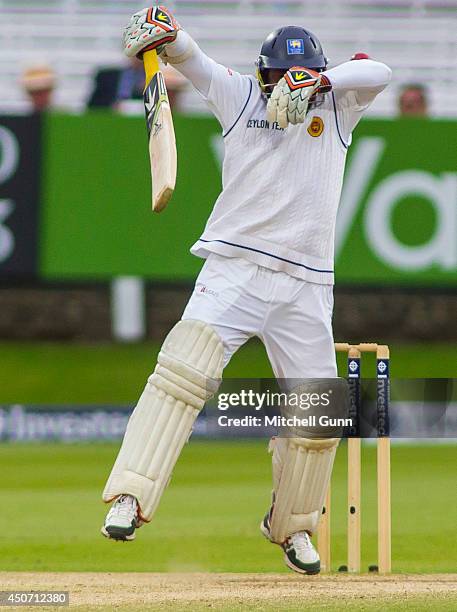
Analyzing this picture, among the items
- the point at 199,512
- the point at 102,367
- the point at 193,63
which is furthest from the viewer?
the point at 102,367

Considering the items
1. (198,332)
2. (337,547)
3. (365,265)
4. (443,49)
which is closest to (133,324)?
(365,265)

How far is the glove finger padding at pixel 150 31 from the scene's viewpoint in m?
4.35

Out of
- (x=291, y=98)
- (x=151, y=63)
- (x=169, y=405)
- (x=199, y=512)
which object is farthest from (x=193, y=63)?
(x=199, y=512)

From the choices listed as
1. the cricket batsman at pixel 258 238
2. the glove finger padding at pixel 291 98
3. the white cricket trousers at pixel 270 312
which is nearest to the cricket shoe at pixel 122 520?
the cricket batsman at pixel 258 238

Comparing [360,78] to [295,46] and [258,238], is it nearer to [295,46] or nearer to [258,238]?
[295,46]

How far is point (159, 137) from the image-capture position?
14.3 feet

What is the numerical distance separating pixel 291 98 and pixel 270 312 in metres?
0.68

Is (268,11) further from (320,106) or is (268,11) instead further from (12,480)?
(320,106)

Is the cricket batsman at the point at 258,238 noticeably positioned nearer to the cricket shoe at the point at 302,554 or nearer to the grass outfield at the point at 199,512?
the cricket shoe at the point at 302,554

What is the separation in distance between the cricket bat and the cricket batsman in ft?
0.27

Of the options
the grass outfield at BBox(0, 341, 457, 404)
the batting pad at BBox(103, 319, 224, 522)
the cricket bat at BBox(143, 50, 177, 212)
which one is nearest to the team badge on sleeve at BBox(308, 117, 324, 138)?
the cricket bat at BBox(143, 50, 177, 212)
